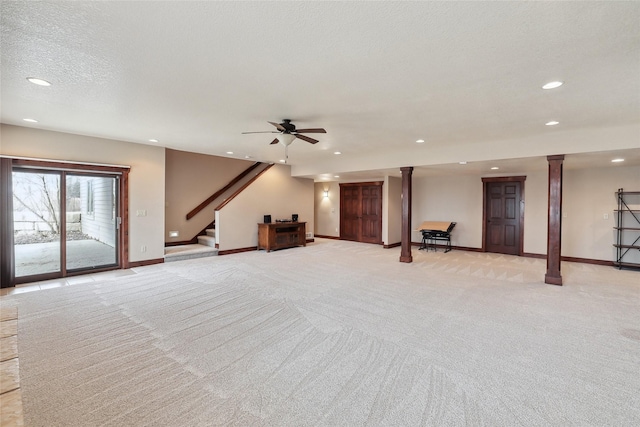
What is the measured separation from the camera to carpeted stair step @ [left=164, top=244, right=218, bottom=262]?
6955 mm

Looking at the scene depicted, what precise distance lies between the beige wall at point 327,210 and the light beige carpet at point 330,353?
6155 mm

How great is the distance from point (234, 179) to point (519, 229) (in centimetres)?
845

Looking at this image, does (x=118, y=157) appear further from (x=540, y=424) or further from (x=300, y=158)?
(x=540, y=424)

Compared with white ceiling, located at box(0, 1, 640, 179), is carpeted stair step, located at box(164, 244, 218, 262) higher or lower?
lower

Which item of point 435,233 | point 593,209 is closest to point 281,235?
point 435,233

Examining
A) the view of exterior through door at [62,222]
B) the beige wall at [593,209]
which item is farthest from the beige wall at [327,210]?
the view of exterior through door at [62,222]

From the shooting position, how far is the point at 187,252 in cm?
723

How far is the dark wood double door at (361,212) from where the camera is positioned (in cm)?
1009

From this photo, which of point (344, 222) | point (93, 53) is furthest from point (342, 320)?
point (344, 222)

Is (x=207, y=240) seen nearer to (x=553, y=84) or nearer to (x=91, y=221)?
(x=91, y=221)

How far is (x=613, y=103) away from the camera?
11.7 ft

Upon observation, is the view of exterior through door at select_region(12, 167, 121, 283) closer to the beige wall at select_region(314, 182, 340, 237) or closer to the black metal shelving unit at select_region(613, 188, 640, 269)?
the beige wall at select_region(314, 182, 340, 237)

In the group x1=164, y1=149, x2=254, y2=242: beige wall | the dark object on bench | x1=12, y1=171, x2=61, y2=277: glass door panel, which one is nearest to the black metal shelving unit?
the dark object on bench

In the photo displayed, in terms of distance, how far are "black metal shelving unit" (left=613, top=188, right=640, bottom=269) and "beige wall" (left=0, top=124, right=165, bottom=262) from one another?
10093 millimetres
